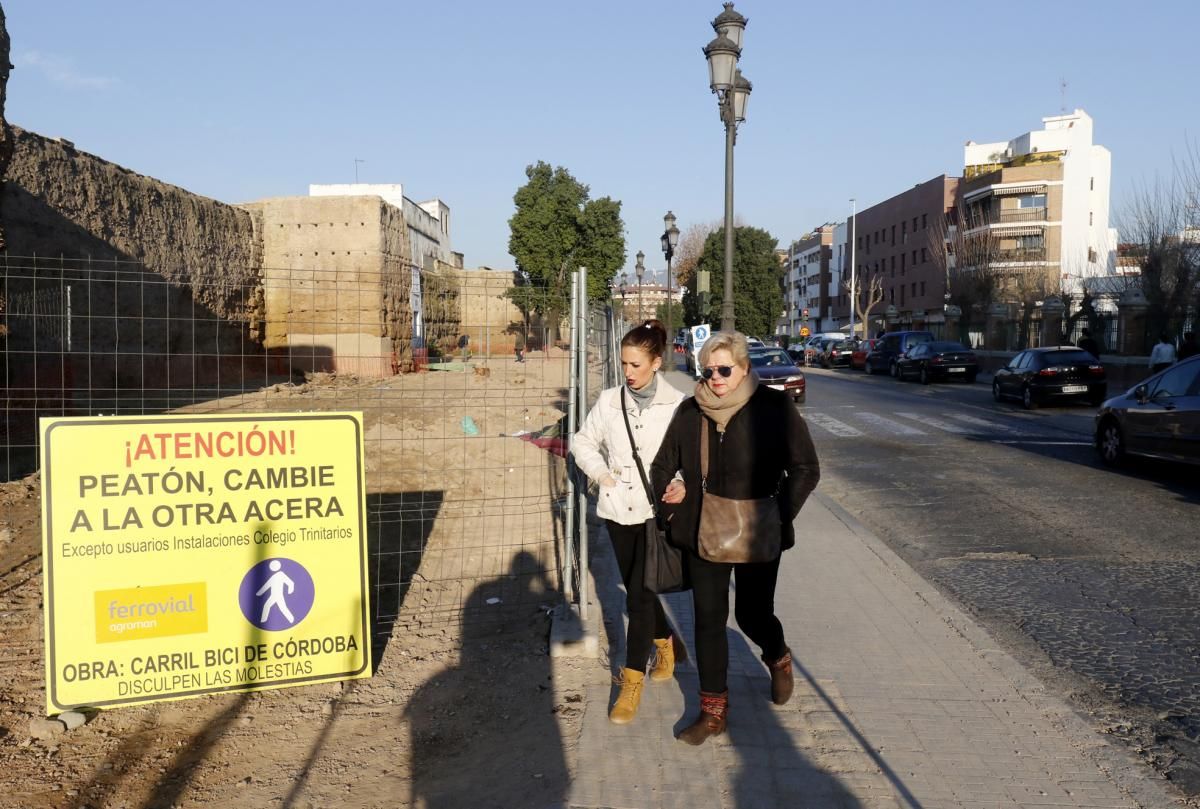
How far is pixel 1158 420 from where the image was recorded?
1097 centimetres

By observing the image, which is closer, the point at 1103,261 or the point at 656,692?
the point at 656,692

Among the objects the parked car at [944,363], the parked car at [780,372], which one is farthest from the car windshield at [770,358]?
the parked car at [944,363]

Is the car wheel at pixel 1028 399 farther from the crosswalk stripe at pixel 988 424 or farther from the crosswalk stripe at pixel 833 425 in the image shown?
the crosswalk stripe at pixel 833 425

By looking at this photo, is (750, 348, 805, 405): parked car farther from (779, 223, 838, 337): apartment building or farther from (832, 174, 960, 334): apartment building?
(779, 223, 838, 337): apartment building

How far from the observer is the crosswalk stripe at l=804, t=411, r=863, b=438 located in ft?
52.7

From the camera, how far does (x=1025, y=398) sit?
20906 mm

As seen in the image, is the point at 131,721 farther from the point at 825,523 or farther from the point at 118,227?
the point at 118,227

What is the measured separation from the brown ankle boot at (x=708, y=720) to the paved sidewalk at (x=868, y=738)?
0.05 metres

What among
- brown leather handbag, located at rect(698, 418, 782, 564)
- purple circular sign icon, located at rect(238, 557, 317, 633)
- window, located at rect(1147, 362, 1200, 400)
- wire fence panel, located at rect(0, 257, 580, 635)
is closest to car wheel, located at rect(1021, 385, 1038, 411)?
window, located at rect(1147, 362, 1200, 400)

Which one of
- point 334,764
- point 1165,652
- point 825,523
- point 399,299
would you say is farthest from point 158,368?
point 1165,652

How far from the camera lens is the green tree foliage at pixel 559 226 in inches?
1917

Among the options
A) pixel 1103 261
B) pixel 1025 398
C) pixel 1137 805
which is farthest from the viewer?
pixel 1103 261

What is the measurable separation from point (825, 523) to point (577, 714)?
4.83 metres

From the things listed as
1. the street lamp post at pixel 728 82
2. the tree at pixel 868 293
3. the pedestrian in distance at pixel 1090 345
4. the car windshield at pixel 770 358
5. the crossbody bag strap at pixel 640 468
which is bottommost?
the crossbody bag strap at pixel 640 468
